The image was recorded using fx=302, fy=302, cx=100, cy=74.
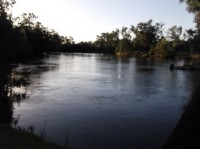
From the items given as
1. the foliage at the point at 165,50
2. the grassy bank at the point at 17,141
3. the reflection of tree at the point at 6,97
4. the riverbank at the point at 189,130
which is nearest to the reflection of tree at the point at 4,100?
the reflection of tree at the point at 6,97

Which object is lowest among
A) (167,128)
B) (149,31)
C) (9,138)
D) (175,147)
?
(167,128)

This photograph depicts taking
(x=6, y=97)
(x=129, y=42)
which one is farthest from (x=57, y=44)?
(x=6, y=97)

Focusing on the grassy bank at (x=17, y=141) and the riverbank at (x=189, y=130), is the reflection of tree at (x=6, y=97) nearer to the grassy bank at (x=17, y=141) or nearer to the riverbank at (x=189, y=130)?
the grassy bank at (x=17, y=141)

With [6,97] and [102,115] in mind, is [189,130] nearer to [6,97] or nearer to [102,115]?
[102,115]

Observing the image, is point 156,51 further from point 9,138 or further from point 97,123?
point 9,138

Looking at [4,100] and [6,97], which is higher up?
[6,97]

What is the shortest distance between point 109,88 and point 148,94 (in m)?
5.48

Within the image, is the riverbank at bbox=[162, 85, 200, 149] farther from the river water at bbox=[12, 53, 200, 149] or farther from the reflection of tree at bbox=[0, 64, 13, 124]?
the reflection of tree at bbox=[0, 64, 13, 124]

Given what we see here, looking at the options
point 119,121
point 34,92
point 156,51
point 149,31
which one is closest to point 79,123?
point 119,121

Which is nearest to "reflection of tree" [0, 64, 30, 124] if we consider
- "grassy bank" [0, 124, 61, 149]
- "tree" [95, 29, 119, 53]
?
"grassy bank" [0, 124, 61, 149]

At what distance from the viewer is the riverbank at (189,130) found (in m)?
6.24

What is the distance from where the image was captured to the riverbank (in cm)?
624

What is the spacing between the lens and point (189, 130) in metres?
6.32

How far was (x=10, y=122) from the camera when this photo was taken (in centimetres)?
2014
